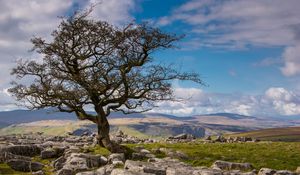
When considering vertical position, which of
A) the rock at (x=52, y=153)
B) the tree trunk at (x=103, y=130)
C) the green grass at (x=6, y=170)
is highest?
the tree trunk at (x=103, y=130)

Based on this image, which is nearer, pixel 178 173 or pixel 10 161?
pixel 178 173

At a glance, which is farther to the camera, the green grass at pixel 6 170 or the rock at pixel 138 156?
the rock at pixel 138 156

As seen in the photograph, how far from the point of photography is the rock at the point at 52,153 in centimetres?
3719

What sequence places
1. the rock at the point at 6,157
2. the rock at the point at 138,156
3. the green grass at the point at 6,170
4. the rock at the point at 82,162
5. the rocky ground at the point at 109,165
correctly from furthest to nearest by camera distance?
the rock at the point at 138,156 → the rock at the point at 6,157 → the green grass at the point at 6,170 → the rock at the point at 82,162 → the rocky ground at the point at 109,165

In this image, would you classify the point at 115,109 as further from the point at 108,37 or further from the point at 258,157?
the point at 258,157

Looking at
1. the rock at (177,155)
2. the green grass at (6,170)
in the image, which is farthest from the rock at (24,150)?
the rock at (177,155)

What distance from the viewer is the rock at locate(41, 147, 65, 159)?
122ft

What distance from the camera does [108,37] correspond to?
40594 mm

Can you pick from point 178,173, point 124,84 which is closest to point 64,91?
point 124,84

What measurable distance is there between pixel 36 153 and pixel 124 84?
1139 centimetres

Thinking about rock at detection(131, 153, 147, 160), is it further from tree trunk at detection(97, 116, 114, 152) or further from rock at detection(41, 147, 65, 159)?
rock at detection(41, 147, 65, 159)

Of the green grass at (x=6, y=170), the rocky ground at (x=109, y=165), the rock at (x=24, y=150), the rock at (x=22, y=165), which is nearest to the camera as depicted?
the rocky ground at (x=109, y=165)

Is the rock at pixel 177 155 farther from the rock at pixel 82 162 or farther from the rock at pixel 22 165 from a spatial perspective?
the rock at pixel 22 165

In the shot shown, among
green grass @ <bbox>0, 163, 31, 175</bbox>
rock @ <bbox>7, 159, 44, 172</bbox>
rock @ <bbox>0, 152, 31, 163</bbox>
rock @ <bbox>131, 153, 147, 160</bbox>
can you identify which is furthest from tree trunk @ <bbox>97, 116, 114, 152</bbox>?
green grass @ <bbox>0, 163, 31, 175</bbox>
